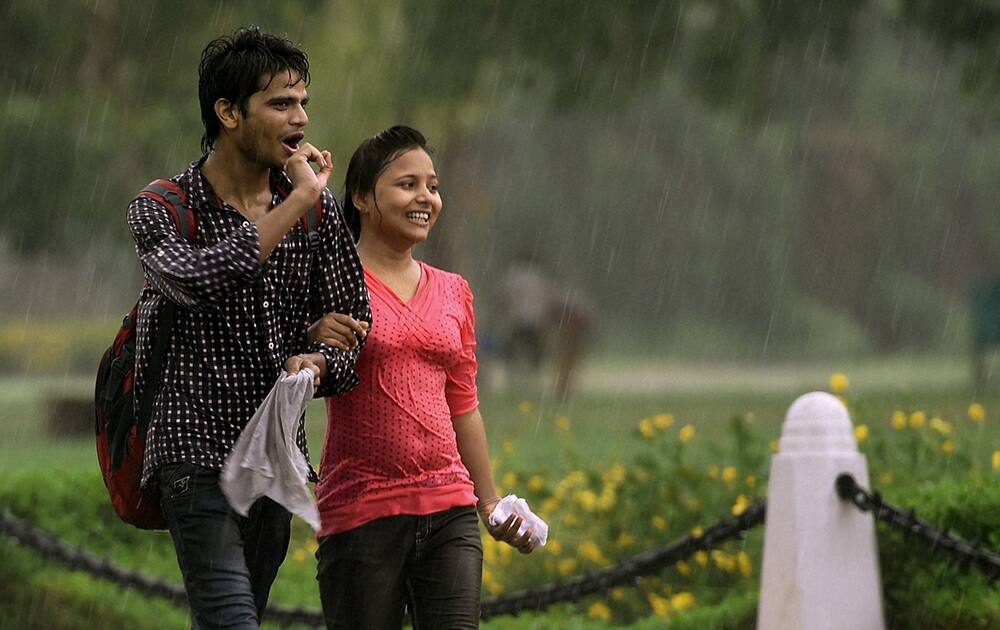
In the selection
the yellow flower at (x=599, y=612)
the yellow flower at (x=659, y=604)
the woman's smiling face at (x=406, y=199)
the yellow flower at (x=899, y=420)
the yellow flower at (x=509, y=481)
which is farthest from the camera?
the yellow flower at (x=509, y=481)

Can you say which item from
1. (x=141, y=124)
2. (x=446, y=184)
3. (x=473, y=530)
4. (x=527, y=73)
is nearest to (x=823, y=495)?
(x=473, y=530)

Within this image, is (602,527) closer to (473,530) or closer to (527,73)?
(473,530)

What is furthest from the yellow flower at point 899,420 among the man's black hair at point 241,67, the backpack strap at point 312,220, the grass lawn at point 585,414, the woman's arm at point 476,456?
the man's black hair at point 241,67

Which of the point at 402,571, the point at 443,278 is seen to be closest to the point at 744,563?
the point at 443,278

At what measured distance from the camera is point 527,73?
16.0m

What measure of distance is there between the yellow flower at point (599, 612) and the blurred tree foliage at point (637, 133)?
719 cm

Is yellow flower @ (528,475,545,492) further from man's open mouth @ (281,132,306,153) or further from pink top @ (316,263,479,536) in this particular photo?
man's open mouth @ (281,132,306,153)

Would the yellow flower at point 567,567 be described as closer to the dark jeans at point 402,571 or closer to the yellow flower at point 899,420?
the yellow flower at point 899,420

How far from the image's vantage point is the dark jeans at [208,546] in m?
3.24

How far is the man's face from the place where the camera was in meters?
3.40

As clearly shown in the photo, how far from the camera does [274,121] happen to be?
3.40 metres

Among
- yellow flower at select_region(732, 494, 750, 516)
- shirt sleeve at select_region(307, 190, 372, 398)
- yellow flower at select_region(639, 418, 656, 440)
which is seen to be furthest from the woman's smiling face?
yellow flower at select_region(639, 418, 656, 440)

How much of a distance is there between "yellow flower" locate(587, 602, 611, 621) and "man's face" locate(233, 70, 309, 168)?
3.73m

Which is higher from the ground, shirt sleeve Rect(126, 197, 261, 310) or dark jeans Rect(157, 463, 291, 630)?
shirt sleeve Rect(126, 197, 261, 310)
